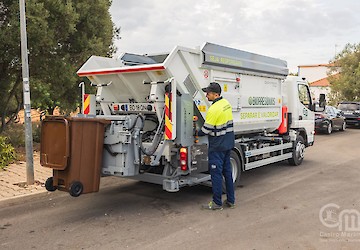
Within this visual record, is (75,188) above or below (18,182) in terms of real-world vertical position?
above

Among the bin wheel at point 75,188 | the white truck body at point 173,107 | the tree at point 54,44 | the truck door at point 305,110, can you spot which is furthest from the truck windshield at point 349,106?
the bin wheel at point 75,188

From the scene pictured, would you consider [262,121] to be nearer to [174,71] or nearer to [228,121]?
[228,121]

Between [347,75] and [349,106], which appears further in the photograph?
[347,75]

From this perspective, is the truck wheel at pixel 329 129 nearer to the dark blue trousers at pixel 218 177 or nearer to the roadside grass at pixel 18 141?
the roadside grass at pixel 18 141

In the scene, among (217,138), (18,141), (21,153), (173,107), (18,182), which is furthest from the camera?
(18,141)

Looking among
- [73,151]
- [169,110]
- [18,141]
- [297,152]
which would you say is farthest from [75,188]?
[18,141]

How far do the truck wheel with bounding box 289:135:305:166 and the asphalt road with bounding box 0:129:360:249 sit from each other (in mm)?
1618

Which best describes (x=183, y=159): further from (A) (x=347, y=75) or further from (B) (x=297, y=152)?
(A) (x=347, y=75)

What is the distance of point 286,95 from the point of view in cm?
989

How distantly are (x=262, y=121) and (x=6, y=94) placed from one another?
23.7 feet

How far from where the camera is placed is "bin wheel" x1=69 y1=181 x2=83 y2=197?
17.2 ft

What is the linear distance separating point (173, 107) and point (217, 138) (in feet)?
2.79

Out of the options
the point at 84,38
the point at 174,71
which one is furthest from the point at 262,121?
the point at 84,38

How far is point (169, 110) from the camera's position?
19.3 feet
